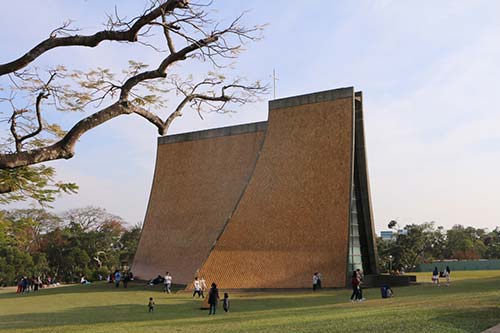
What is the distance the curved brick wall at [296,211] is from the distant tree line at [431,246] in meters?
19.6

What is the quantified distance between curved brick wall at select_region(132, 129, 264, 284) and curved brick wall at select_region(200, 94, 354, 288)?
255 cm

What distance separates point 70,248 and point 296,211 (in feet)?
88.6

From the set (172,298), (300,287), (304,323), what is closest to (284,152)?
(300,287)

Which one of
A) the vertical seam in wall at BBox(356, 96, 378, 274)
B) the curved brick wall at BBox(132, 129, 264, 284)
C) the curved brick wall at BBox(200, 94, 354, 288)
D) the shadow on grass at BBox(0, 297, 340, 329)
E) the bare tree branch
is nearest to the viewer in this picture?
the bare tree branch

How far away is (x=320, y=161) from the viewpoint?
71.4ft

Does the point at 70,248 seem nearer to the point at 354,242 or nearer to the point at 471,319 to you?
the point at 354,242

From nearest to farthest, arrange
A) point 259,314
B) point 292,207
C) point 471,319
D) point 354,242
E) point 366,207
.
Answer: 1. point 471,319
2. point 259,314
3. point 354,242
4. point 292,207
5. point 366,207

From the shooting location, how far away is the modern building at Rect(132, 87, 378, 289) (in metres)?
20.8

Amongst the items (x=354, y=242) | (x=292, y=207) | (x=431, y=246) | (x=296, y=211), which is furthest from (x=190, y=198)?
(x=431, y=246)

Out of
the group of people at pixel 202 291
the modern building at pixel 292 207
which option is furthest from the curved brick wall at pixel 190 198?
the group of people at pixel 202 291

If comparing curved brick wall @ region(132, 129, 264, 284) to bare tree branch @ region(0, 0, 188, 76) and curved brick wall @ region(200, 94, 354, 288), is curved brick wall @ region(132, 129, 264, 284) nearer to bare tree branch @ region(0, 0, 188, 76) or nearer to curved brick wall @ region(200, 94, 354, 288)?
curved brick wall @ region(200, 94, 354, 288)

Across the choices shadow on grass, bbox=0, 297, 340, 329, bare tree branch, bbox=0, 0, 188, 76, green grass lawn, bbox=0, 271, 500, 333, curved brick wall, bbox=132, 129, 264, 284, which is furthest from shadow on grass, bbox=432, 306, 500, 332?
curved brick wall, bbox=132, 129, 264, 284

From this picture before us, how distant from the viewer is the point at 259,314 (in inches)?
482

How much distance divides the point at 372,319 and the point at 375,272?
546 inches
